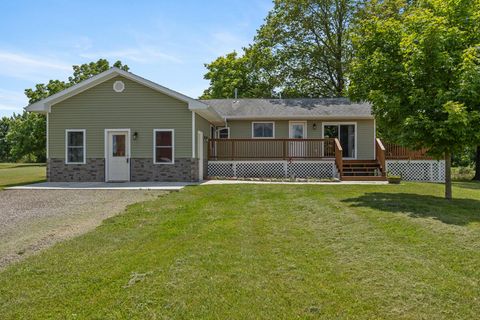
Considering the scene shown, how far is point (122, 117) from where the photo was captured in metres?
14.6

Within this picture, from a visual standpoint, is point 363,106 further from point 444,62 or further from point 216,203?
point 216,203

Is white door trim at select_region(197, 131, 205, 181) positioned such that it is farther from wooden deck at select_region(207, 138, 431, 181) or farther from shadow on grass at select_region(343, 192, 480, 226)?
shadow on grass at select_region(343, 192, 480, 226)

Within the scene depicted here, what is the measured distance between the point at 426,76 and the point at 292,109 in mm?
10466

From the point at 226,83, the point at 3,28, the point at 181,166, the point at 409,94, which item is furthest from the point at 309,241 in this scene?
the point at 226,83

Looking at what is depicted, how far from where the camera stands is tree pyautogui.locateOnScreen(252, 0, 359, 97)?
27219mm

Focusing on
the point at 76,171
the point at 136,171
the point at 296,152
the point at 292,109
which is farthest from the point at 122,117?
the point at 292,109

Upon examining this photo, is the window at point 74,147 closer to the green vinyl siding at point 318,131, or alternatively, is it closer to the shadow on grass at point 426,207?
the green vinyl siding at point 318,131

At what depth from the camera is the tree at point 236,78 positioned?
102ft

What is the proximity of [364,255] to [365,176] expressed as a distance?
37.6ft

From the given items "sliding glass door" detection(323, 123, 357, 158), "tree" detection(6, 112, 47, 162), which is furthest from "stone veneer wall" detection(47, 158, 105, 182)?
"tree" detection(6, 112, 47, 162)

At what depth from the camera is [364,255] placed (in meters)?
4.57

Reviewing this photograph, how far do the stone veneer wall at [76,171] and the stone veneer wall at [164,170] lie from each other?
138 cm

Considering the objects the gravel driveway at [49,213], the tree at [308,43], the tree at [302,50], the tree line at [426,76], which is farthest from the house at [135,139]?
the tree at [308,43]

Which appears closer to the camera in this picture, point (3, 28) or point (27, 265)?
point (27, 265)
